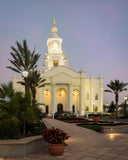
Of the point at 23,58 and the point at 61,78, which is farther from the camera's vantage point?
the point at 61,78

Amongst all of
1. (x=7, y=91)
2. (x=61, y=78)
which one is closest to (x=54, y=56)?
(x=61, y=78)

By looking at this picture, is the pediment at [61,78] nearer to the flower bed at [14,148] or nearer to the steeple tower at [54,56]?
the steeple tower at [54,56]

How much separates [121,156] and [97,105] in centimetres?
4233

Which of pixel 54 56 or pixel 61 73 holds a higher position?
pixel 54 56

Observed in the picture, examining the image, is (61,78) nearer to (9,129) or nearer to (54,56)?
(54,56)

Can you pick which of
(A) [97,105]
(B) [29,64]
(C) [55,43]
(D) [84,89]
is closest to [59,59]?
(C) [55,43]

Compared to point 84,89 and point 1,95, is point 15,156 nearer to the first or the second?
point 1,95

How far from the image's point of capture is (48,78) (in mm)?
46781

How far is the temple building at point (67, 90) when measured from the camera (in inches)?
1794

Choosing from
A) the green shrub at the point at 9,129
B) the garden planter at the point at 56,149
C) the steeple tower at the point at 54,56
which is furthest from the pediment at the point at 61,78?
the garden planter at the point at 56,149

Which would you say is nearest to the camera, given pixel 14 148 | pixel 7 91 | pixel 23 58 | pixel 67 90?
pixel 14 148

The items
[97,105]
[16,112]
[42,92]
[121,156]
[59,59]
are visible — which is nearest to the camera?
[121,156]

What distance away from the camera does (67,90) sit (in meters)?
46.5

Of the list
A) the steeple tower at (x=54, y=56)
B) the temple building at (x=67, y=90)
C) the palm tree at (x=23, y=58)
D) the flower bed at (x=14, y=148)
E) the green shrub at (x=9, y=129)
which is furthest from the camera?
the steeple tower at (x=54, y=56)
